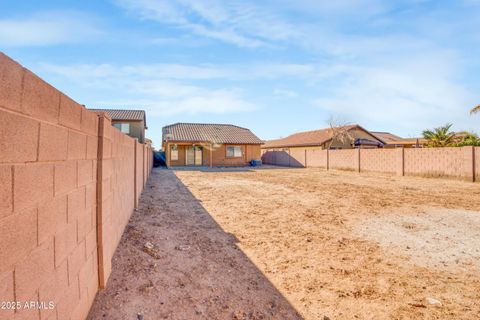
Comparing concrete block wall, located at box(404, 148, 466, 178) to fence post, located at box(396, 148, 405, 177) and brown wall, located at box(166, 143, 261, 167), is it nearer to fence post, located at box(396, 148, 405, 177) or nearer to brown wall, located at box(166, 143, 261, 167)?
fence post, located at box(396, 148, 405, 177)

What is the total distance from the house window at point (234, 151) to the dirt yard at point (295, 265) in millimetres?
23277

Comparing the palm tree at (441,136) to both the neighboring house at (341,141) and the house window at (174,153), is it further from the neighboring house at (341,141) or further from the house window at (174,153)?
the house window at (174,153)

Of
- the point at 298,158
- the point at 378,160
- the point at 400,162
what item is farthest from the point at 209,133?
the point at 400,162

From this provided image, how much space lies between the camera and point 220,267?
4.27 meters

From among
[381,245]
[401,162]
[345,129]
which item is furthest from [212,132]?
[381,245]

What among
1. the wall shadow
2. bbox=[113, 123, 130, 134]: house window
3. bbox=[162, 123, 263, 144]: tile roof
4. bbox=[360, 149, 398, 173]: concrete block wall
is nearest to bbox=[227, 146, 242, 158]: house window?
bbox=[162, 123, 263, 144]: tile roof

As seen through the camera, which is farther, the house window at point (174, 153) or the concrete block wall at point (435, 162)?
the house window at point (174, 153)

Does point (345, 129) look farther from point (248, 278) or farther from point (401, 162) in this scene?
point (248, 278)

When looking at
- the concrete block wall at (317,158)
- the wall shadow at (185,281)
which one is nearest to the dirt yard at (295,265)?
the wall shadow at (185,281)

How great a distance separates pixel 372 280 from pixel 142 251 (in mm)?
3522

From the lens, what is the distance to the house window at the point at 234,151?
3139 cm

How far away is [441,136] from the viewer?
83.3 feet

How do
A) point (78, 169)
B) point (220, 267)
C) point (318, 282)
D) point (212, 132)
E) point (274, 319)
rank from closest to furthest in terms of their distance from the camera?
1. point (78, 169)
2. point (274, 319)
3. point (318, 282)
4. point (220, 267)
5. point (212, 132)

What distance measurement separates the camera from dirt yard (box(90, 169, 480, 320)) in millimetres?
3191
